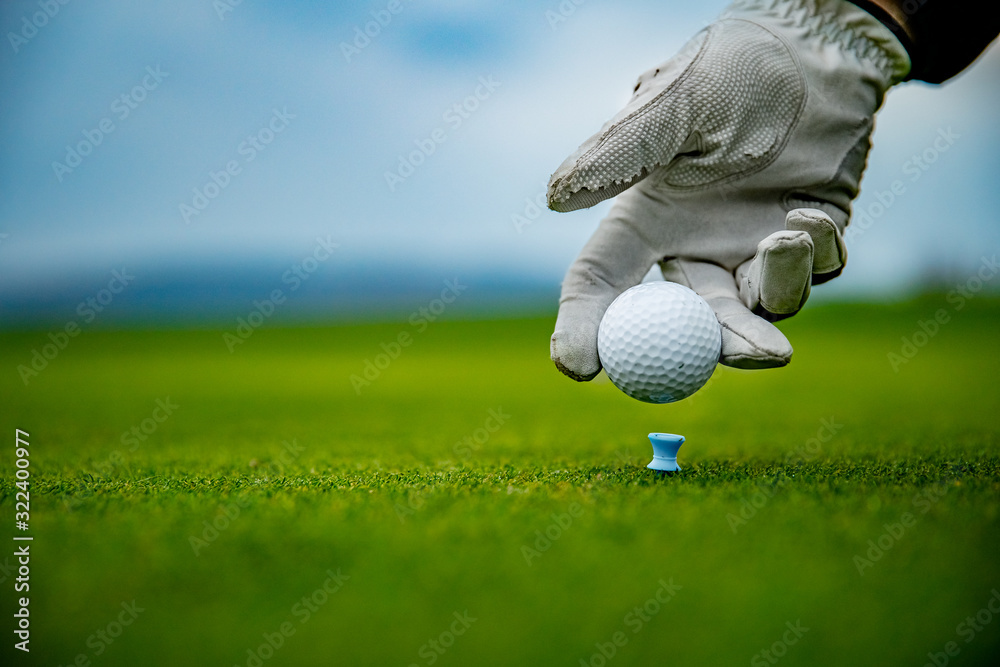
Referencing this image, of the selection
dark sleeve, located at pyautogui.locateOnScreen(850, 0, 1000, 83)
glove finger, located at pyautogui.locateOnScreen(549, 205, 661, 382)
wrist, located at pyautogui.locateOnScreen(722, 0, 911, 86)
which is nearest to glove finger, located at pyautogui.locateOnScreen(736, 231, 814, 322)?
glove finger, located at pyautogui.locateOnScreen(549, 205, 661, 382)

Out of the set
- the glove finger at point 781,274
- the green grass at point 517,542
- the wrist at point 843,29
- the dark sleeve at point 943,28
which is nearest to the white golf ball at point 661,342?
the glove finger at point 781,274

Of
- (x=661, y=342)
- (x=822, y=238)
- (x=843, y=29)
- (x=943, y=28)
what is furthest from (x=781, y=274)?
(x=943, y=28)

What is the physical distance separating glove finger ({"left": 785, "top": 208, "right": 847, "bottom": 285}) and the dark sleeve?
0.84 metres

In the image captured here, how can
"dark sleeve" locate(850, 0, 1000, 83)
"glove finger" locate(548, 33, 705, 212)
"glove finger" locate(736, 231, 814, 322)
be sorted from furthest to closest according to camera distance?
"dark sleeve" locate(850, 0, 1000, 83)
"glove finger" locate(548, 33, 705, 212)
"glove finger" locate(736, 231, 814, 322)

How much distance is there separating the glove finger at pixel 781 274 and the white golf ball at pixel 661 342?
18 cm

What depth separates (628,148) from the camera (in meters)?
2.36

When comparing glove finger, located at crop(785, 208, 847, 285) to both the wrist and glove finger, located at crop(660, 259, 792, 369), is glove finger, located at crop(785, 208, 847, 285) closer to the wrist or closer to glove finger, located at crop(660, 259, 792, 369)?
glove finger, located at crop(660, 259, 792, 369)

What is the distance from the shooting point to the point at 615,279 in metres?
2.76

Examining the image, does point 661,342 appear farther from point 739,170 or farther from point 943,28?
point 943,28

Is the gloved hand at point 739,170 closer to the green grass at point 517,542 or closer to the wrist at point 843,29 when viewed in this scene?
the wrist at point 843,29

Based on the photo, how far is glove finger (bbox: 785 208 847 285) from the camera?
2.24 meters

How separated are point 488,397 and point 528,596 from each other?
4.42 m

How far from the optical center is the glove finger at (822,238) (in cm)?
224

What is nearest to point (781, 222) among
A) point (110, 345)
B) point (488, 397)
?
point (488, 397)
